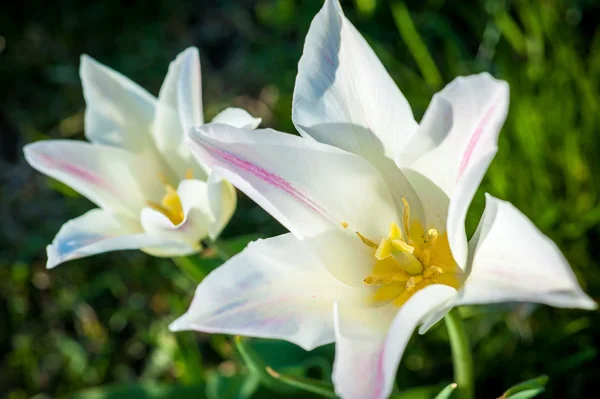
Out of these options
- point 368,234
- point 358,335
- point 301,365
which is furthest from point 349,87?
point 301,365

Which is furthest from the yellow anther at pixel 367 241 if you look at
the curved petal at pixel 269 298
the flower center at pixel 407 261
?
the curved petal at pixel 269 298

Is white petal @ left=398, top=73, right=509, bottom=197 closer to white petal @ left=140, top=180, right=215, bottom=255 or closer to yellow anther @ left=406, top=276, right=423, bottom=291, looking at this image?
yellow anther @ left=406, top=276, right=423, bottom=291

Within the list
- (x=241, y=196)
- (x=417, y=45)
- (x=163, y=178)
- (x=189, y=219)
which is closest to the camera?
(x=189, y=219)

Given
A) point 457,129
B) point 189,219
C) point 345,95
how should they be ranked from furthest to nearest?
point 189,219, point 345,95, point 457,129

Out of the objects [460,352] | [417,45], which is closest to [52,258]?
[460,352]

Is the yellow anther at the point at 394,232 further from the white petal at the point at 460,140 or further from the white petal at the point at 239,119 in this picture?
the white petal at the point at 239,119

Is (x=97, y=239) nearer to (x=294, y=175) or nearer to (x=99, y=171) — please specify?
(x=99, y=171)

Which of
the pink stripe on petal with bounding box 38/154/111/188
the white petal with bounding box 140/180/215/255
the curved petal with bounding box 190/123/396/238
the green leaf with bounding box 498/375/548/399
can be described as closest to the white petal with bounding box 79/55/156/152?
the pink stripe on petal with bounding box 38/154/111/188
